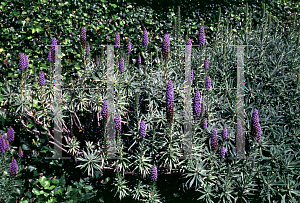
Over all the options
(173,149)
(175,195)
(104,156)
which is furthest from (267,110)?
(104,156)

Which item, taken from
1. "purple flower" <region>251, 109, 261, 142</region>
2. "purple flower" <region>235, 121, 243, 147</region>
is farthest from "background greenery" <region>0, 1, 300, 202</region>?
"purple flower" <region>251, 109, 261, 142</region>

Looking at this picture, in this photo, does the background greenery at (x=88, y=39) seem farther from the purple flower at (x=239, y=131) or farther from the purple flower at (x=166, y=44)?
the purple flower at (x=166, y=44)

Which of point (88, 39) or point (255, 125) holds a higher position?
point (88, 39)

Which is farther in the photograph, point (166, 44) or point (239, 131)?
point (166, 44)

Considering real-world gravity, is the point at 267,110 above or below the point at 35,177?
above

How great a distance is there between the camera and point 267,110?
3.92 m

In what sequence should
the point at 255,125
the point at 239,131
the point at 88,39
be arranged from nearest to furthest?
the point at 255,125
the point at 239,131
the point at 88,39

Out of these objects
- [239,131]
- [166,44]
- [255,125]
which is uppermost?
[166,44]

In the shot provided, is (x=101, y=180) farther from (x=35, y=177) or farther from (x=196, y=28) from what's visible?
(x=196, y=28)

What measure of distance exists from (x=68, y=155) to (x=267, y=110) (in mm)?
3030

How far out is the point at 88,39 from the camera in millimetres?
5863

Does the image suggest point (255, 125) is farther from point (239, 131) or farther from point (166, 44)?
point (166, 44)

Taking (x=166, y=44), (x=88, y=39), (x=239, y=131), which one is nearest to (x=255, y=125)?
(x=239, y=131)

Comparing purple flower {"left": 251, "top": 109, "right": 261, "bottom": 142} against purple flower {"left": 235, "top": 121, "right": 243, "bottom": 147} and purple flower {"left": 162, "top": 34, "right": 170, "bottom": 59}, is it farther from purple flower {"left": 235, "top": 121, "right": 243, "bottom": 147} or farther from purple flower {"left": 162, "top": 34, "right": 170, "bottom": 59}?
purple flower {"left": 162, "top": 34, "right": 170, "bottom": 59}
